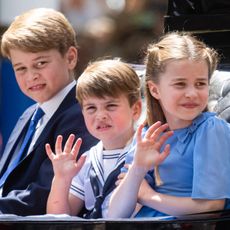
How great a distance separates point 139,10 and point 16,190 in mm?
3016

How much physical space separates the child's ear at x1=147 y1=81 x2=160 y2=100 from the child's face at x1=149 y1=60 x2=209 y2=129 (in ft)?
0.21

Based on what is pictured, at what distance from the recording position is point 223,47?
10.4ft

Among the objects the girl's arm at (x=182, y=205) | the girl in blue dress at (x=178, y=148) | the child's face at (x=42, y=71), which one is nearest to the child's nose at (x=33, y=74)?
the child's face at (x=42, y=71)

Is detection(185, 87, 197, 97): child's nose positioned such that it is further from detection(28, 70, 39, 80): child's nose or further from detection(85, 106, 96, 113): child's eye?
detection(28, 70, 39, 80): child's nose

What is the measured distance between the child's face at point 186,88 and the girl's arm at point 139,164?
0.08 metres

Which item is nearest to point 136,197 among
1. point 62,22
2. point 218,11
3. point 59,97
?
point 59,97

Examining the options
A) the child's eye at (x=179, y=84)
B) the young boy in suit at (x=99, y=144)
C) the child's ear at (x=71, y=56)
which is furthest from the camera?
the child's ear at (x=71, y=56)

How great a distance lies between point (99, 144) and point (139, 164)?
38 centimetres

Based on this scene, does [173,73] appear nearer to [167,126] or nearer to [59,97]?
[167,126]

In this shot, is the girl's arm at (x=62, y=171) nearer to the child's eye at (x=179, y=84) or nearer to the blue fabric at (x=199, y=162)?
the blue fabric at (x=199, y=162)

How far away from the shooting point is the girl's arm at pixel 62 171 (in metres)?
2.58

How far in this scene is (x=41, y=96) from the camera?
9.81 feet

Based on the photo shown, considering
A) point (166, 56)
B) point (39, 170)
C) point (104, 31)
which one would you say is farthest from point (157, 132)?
point (104, 31)

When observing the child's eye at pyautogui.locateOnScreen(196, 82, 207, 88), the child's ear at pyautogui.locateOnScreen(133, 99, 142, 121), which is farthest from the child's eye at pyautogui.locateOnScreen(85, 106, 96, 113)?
the child's eye at pyautogui.locateOnScreen(196, 82, 207, 88)
